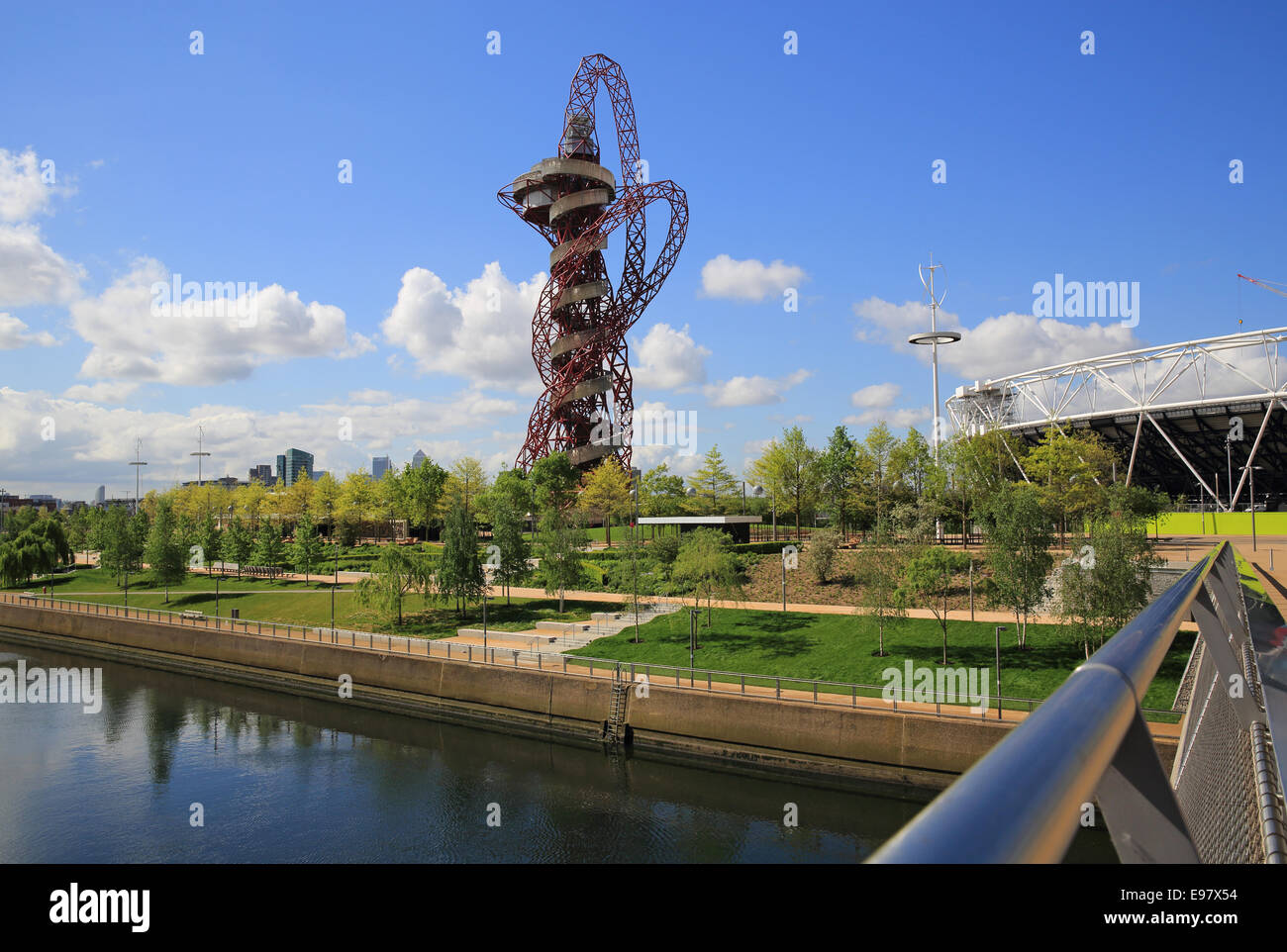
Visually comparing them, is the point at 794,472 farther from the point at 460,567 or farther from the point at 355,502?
the point at 355,502

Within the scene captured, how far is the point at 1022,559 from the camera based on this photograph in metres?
29.2

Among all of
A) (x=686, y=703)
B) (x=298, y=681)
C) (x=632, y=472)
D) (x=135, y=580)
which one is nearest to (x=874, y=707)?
(x=686, y=703)

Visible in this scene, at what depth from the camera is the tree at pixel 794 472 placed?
53375mm

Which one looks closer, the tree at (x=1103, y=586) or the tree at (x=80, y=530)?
the tree at (x=1103, y=586)

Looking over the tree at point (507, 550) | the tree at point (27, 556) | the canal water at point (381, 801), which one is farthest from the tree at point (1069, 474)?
the tree at point (27, 556)

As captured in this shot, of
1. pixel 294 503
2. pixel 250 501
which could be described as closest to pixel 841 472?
pixel 294 503

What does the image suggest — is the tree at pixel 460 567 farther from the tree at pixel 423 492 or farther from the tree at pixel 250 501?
the tree at pixel 250 501

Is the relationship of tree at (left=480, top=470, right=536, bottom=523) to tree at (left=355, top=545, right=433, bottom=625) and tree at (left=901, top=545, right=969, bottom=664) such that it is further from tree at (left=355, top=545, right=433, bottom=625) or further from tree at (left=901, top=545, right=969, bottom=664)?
tree at (left=901, top=545, right=969, bottom=664)

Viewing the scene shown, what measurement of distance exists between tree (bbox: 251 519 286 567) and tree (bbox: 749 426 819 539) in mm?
33339

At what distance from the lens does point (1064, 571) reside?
90.5 feet

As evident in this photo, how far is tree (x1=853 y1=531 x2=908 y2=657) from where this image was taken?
30.0 metres

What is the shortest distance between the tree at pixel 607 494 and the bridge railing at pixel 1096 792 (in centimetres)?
6013

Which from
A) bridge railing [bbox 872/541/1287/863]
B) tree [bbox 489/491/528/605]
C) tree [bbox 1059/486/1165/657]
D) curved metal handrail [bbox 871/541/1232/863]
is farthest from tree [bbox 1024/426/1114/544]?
curved metal handrail [bbox 871/541/1232/863]

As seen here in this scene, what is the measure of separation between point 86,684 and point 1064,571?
43.3 m
